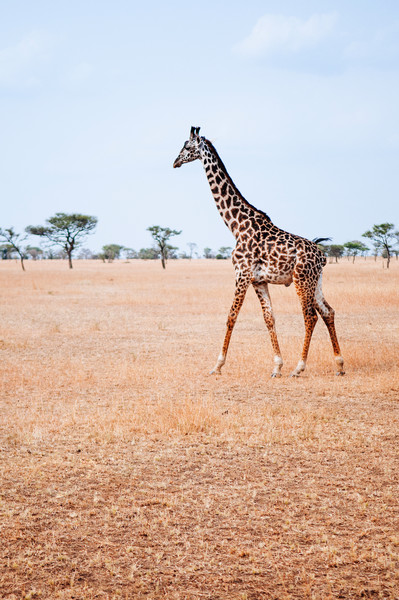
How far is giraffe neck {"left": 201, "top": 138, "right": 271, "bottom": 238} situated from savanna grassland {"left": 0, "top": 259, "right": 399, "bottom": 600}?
2.84m

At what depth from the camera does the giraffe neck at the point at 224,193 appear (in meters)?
11.3

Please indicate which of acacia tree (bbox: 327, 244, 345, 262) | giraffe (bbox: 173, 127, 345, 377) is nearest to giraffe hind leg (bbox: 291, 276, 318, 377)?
giraffe (bbox: 173, 127, 345, 377)

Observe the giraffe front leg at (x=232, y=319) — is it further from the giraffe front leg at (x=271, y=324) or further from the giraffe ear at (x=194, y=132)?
the giraffe ear at (x=194, y=132)

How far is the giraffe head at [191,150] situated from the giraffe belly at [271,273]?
101 inches

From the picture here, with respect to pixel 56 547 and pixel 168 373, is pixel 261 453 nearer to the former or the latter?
pixel 56 547

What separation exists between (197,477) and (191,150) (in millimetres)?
7330

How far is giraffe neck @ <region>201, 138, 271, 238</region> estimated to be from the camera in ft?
37.1

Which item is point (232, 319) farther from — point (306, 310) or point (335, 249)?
point (335, 249)

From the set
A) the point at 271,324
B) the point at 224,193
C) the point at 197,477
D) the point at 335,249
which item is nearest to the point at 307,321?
the point at 271,324

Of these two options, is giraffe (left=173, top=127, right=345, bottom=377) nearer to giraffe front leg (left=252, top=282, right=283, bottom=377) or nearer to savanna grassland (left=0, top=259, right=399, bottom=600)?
giraffe front leg (left=252, top=282, right=283, bottom=377)

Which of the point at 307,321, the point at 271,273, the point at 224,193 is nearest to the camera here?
the point at 271,273

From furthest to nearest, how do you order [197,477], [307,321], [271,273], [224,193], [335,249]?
[335,249] < [224,193] < [307,321] < [271,273] < [197,477]

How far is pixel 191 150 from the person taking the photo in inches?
456

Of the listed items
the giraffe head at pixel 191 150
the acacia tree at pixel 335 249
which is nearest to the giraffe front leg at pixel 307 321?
the giraffe head at pixel 191 150
